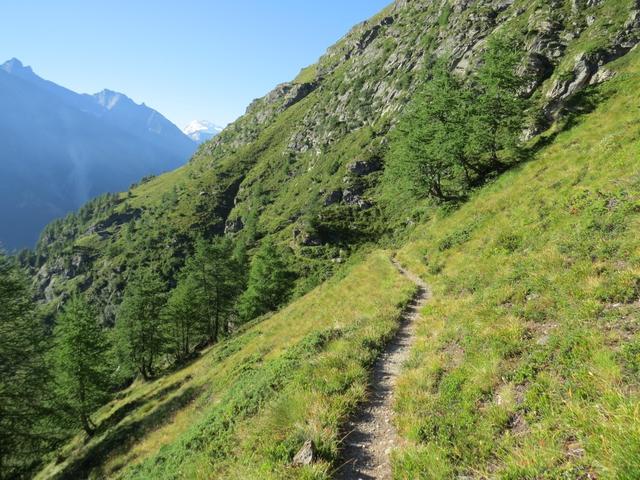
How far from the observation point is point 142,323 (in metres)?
47.4

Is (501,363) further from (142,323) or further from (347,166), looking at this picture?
(347,166)

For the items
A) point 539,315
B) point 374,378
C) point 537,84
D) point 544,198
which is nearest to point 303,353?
point 374,378

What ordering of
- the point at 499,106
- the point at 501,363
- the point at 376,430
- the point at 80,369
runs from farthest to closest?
the point at 80,369, the point at 499,106, the point at 501,363, the point at 376,430

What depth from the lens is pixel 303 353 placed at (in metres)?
13.8

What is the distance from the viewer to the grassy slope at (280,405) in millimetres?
7957

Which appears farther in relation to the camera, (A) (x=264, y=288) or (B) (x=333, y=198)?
(B) (x=333, y=198)

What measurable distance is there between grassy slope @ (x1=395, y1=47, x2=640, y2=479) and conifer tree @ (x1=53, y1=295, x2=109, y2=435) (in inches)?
1362

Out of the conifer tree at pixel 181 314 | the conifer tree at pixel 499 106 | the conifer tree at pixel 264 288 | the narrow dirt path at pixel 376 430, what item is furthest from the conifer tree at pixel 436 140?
the conifer tree at pixel 181 314

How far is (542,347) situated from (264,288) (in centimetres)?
5024

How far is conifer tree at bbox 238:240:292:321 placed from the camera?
56375 millimetres

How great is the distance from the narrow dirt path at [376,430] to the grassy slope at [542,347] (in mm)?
453

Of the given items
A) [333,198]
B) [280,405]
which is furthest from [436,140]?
[333,198]

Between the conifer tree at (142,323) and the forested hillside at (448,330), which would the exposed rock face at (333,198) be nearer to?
the forested hillside at (448,330)

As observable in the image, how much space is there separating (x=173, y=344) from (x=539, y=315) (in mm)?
58153
